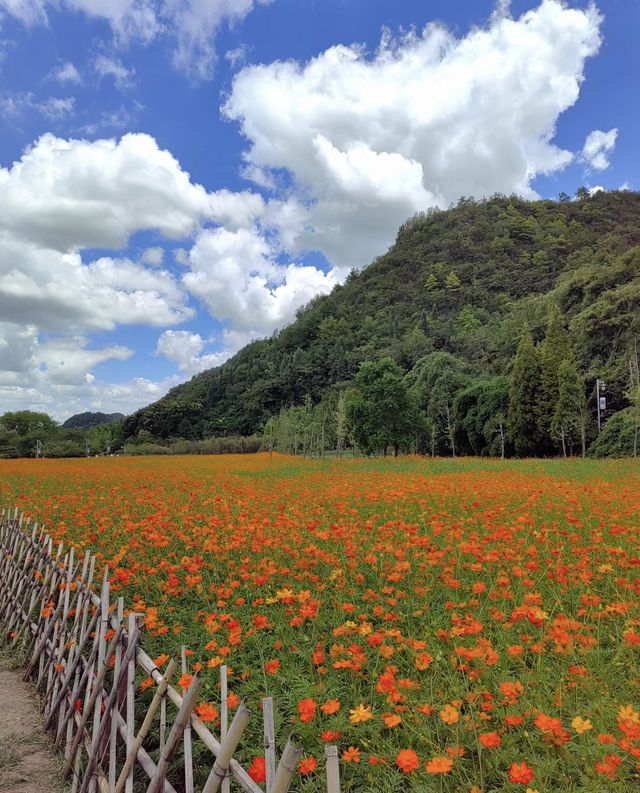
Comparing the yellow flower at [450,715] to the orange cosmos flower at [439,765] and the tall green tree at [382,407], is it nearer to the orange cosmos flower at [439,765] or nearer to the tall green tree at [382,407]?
the orange cosmos flower at [439,765]

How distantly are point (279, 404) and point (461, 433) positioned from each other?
1470 inches

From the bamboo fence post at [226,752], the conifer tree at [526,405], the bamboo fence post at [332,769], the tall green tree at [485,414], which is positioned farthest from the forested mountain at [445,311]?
the bamboo fence post at [332,769]

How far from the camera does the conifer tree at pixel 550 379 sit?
30172 millimetres

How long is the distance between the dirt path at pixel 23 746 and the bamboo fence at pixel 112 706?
9cm

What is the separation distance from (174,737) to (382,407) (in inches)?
1155

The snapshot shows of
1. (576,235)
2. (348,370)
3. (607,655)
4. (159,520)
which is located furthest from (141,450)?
(576,235)

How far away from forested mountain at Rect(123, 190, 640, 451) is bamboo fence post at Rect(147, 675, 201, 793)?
33594mm

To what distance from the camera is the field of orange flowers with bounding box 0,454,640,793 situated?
2143 mm

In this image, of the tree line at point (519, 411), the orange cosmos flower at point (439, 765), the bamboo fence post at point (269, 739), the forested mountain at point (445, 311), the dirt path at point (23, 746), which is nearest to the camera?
the bamboo fence post at point (269, 739)

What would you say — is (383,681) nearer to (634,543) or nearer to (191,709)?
(191,709)

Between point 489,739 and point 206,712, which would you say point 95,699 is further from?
point 489,739

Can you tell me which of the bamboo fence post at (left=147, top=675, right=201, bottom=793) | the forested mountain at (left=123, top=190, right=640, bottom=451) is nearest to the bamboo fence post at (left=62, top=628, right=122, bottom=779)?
the bamboo fence post at (left=147, top=675, right=201, bottom=793)

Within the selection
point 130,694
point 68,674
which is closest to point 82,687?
point 68,674

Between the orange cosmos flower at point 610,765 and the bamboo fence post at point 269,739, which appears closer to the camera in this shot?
the bamboo fence post at point 269,739
